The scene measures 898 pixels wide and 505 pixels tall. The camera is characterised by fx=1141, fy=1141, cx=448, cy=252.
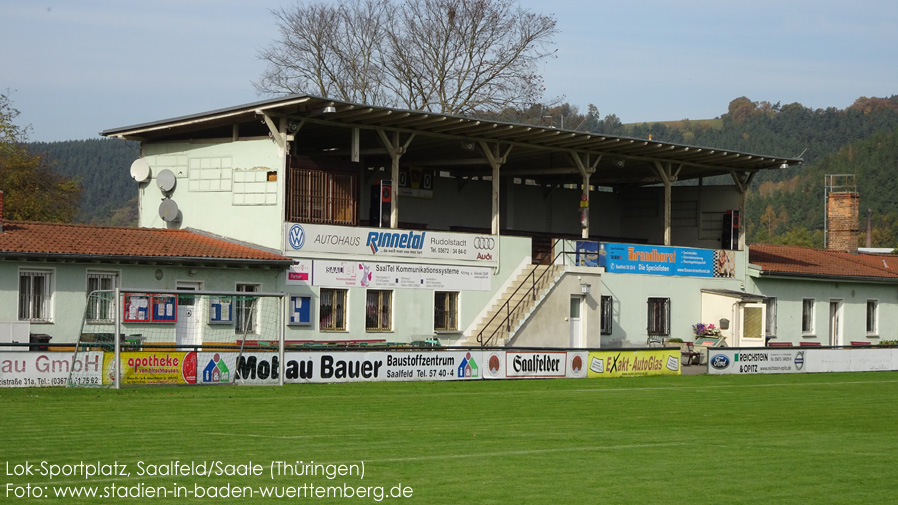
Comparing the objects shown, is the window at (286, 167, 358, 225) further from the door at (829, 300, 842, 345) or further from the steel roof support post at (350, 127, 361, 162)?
the door at (829, 300, 842, 345)

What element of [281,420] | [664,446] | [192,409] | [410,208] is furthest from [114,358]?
[410,208]

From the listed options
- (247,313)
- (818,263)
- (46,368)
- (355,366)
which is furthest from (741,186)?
(46,368)

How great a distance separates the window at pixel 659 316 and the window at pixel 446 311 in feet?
29.0

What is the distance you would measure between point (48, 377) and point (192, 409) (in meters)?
5.94

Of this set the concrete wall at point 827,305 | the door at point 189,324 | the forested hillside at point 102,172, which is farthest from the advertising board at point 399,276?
the forested hillside at point 102,172

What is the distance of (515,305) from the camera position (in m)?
35.4

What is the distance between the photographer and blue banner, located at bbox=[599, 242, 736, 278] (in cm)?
3931

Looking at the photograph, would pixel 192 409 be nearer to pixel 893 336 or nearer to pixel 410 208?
pixel 410 208

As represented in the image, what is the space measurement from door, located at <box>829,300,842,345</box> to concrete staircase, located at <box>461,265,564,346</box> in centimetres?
1628

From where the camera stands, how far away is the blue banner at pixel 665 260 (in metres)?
39.3

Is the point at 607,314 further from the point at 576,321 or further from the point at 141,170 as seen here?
the point at 141,170

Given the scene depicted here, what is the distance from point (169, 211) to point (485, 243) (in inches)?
382

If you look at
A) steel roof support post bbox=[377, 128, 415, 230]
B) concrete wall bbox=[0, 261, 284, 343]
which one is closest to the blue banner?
steel roof support post bbox=[377, 128, 415, 230]

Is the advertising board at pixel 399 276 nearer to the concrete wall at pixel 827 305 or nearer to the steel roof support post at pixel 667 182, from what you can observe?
the steel roof support post at pixel 667 182
